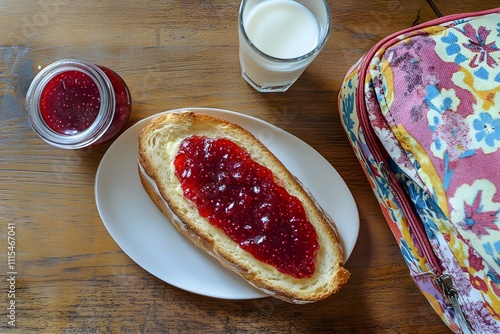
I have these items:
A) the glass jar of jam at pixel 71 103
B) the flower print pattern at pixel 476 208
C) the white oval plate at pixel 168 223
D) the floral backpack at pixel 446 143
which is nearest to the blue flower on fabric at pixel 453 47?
the floral backpack at pixel 446 143

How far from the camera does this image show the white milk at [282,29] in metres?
1.06

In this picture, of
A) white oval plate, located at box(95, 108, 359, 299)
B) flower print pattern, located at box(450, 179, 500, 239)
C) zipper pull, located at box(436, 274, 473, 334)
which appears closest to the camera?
flower print pattern, located at box(450, 179, 500, 239)

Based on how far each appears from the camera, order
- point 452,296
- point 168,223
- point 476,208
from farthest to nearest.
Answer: point 168,223 < point 452,296 < point 476,208

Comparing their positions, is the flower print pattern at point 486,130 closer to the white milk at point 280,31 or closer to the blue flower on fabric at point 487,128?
the blue flower on fabric at point 487,128

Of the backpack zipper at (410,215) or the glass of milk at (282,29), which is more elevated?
the glass of milk at (282,29)

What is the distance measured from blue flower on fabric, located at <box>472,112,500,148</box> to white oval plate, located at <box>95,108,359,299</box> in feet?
1.15

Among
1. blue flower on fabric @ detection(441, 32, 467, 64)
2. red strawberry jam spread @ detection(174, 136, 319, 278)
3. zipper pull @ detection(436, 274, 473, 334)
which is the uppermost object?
blue flower on fabric @ detection(441, 32, 467, 64)

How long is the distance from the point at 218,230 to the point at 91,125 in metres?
0.36

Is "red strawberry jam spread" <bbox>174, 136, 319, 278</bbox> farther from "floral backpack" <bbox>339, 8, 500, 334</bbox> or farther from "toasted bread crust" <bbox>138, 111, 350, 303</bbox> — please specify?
"floral backpack" <bbox>339, 8, 500, 334</bbox>

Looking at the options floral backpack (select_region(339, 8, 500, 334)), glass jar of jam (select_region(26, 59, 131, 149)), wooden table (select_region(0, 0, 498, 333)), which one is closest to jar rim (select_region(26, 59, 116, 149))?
glass jar of jam (select_region(26, 59, 131, 149))

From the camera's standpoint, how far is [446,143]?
888 mm

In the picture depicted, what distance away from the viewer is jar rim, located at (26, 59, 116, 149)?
1.04m

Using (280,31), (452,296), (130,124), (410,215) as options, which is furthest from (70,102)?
(452,296)

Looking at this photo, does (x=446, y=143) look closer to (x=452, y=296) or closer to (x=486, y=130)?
(x=486, y=130)
